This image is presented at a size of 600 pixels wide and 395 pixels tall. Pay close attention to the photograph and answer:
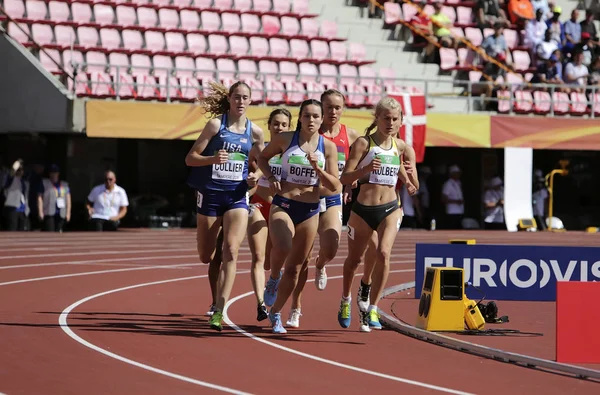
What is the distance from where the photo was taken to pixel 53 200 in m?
24.8

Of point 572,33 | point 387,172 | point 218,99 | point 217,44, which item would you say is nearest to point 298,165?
point 387,172

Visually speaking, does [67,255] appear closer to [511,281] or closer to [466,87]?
[511,281]

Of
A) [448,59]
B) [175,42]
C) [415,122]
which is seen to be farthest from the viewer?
[448,59]

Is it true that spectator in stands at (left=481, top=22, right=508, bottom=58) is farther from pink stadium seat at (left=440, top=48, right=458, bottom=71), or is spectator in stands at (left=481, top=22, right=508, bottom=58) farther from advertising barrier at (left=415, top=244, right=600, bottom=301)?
advertising barrier at (left=415, top=244, right=600, bottom=301)

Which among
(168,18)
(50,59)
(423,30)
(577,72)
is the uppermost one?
(423,30)

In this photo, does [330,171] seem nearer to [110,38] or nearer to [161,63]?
[161,63]

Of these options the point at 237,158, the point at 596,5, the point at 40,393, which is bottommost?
the point at 40,393

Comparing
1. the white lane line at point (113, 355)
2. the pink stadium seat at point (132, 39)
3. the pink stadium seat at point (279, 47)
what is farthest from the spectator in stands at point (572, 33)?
the white lane line at point (113, 355)

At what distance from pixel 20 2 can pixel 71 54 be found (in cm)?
201

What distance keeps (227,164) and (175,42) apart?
17.3 meters

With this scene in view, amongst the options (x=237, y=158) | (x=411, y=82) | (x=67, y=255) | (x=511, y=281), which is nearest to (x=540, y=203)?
A: (x=411, y=82)

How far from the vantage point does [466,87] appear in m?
30.1

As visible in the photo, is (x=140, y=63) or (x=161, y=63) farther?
(x=161, y=63)

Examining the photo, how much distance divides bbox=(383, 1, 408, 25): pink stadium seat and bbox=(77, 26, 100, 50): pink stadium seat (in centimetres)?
786
